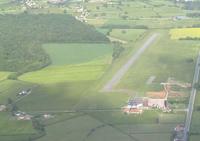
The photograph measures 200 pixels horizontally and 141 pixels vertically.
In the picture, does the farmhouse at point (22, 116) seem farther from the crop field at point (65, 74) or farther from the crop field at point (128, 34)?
the crop field at point (128, 34)

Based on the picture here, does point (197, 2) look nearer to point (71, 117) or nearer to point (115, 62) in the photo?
point (115, 62)

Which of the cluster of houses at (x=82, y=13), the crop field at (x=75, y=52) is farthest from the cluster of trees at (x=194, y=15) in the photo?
the crop field at (x=75, y=52)

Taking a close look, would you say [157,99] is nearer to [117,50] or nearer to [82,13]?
[117,50]

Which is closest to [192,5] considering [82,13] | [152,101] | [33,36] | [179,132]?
[82,13]

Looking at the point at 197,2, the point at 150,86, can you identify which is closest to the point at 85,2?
the point at 197,2

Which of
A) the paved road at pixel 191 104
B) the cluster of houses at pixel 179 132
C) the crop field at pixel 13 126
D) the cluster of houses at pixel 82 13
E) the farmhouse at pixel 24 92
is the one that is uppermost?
the cluster of houses at pixel 179 132

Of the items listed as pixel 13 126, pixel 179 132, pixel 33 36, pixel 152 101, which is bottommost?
pixel 33 36
